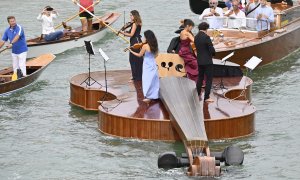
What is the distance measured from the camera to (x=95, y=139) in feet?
51.2

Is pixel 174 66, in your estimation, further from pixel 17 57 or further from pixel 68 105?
pixel 17 57

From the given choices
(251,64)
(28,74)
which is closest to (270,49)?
(28,74)

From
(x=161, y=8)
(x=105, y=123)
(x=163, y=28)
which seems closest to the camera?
(x=105, y=123)

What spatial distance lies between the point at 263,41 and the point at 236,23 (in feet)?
3.20

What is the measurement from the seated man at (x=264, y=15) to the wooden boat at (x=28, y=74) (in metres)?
4.61

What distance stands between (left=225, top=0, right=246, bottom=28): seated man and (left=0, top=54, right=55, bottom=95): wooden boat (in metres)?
4.00

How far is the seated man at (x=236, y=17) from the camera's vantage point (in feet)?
70.9

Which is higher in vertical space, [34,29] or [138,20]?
[138,20]

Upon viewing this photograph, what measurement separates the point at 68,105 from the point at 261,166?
487cm

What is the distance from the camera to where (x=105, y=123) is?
1569cm

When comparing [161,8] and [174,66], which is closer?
[174,66]

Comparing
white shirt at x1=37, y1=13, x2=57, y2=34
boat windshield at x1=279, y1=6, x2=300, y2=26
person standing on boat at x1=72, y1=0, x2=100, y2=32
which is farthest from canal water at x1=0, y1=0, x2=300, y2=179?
person standing on boat at x1=72, y1=0, x2=100, y2=32

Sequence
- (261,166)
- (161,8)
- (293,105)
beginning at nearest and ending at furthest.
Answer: (261,166) → (293,105) → (161,8)

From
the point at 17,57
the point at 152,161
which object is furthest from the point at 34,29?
the point at 152,161
